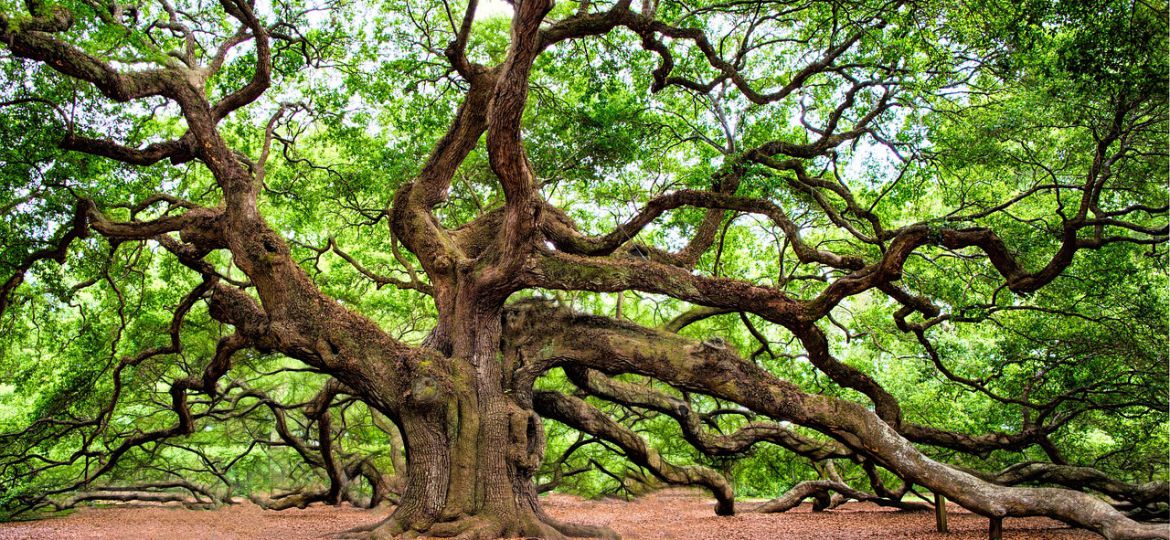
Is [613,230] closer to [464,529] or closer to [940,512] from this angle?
[464,529]

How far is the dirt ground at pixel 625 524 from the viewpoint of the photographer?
24.6ft

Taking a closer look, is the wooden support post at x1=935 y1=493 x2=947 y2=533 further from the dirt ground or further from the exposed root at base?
the exposed root at base

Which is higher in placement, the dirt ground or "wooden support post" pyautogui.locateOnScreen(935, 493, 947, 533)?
"wooden support post" pyautogui.locateOnScreen(935, 493, 947, 533)

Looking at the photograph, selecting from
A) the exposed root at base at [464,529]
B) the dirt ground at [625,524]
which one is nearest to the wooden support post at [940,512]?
the dirt ground at [625,524]

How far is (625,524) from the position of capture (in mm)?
9414

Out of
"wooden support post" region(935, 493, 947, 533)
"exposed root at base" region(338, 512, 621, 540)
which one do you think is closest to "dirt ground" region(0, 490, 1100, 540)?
"wooden support post" region(935, 493, 947, 533)

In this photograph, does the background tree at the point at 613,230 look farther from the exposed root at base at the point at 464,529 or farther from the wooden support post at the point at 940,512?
the wooden support post at the point at 940,512

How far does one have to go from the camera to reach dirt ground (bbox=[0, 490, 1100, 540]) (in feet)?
24.6

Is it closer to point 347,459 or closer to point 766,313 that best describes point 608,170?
point 766,313

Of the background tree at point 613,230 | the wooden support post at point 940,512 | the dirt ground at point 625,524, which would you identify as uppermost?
the background tree at point 613,230

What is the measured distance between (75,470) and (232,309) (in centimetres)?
894

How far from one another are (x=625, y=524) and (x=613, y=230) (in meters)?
3.99

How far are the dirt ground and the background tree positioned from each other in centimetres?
62

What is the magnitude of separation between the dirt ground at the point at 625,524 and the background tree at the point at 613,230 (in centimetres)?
62
